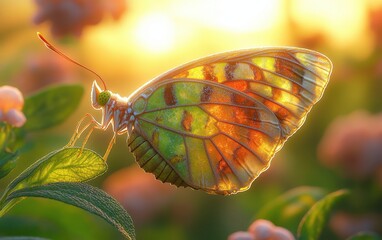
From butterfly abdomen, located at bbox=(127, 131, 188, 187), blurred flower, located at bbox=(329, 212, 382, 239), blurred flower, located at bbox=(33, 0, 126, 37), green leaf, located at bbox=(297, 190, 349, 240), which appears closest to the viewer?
green leaf, located at bbox=(297, 190, 349, 240)

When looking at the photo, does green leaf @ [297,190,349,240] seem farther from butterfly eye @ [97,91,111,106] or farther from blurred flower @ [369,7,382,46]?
blurred flower @ [369,7,382,46]

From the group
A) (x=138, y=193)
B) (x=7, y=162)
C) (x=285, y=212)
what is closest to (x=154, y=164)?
(x=285, y=212)

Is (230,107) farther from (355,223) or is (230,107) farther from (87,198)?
(355,223)

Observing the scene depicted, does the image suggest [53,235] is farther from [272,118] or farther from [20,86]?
[20,86]

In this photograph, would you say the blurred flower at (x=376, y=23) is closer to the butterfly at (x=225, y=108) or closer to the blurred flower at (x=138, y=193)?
the blurred flower at (x=138, y=193)

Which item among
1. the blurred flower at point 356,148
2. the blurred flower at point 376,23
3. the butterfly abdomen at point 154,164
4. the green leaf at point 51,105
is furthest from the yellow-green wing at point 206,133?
the blurred flower at point 376,23

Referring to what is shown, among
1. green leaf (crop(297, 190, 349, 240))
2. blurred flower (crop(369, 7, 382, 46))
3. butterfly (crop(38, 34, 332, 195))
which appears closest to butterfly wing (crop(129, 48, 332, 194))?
butterfly (crop(38, 34, 332, 195))

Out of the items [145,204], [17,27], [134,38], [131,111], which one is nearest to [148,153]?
[131,111]
